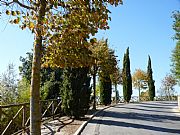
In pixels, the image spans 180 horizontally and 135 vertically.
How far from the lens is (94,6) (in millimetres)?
6762

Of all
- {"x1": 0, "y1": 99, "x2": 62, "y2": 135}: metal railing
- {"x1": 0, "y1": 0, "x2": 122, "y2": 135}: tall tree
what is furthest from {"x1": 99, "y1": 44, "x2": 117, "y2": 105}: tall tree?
{"x1": 0, "y1": 0, "x2": 122, "y2": 135}: tall tree

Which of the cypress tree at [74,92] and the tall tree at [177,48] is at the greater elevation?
the tall tree at [177,48]

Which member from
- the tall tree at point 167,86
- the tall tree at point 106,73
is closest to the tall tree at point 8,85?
the tall tree at point 106,73

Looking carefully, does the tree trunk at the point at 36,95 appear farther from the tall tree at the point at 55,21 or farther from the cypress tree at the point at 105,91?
the cypress tree at the point at 105,91

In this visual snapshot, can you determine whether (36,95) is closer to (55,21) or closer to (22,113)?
(55,21)

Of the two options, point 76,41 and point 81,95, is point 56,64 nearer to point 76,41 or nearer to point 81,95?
point 76,41

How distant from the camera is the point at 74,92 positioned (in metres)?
18.5

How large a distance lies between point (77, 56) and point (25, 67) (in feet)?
107

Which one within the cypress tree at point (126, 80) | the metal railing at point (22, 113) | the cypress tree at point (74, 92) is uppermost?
the cypress tree at point (126, 80)

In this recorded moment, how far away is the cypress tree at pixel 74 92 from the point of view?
18.2m

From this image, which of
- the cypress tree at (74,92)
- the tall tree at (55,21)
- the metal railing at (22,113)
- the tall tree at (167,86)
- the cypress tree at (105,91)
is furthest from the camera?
the tall tree at (167,86)

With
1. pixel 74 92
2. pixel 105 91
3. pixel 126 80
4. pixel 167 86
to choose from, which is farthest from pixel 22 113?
pixel 167 86

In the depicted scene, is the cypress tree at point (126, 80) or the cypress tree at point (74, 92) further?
the cypress tree at point (126, 80)

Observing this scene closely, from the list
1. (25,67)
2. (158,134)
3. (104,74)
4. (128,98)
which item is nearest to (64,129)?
(158,134)
